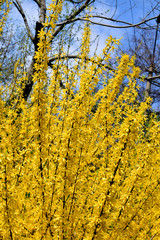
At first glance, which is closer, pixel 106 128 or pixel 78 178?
pixel 78 178

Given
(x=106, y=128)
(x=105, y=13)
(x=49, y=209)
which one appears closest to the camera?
(x=49, y=209)

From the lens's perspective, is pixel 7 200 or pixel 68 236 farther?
pixel 68 236

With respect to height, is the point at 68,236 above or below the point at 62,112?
below

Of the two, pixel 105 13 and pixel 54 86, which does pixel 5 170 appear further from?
pixel 105 13

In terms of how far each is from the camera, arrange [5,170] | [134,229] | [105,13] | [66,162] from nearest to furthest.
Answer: [5,170]
[66,162]
[134,229]
[105,13]

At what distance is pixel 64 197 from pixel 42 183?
29 centimetres

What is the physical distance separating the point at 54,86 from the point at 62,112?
13.3 inches

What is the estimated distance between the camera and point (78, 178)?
7.24 feet

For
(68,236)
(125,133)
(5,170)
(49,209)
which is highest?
(125,133)

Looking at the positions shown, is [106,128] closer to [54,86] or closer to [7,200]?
[54,86]

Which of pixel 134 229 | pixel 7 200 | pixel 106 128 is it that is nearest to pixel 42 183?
pixel 7 200

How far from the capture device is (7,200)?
1.82 m

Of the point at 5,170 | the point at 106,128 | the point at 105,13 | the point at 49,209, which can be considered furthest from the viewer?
the point at 105,13

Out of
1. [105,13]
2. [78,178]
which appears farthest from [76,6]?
[78,178]
